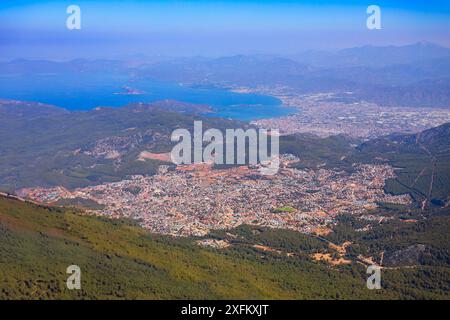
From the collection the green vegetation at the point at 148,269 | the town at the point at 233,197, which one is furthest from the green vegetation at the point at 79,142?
the green vegetation at the point at 148,269

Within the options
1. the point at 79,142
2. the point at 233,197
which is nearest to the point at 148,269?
the point at 233,197

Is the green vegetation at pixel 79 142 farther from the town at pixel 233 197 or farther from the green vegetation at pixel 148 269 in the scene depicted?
the green vegetation at pixel 148 269

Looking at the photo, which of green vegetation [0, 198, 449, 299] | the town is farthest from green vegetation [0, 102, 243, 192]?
green vegetation [0, 198, 449, 299]

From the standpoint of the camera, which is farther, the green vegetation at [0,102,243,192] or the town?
the green vegetation at [0,102,243,192]

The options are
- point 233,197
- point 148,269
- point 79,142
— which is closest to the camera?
point 148,269

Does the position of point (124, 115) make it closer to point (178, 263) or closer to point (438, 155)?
point (438, 155)

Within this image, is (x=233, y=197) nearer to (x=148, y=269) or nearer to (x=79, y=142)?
(x=148, y=269)

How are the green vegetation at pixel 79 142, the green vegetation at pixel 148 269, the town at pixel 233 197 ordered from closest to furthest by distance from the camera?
the green vegetation at pixel 148 269
the town at pixel 233 197
the green vegetation at pixel 79 142

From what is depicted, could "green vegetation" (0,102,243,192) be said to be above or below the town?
above

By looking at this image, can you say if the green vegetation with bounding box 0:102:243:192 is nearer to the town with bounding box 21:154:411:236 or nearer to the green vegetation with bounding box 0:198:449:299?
the town with bounding box 21:154:411:236
